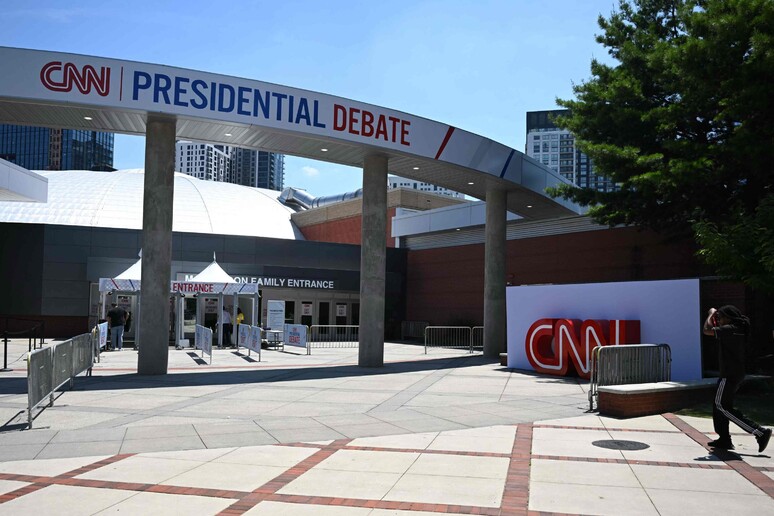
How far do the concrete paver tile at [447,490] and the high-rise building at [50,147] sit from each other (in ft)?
655

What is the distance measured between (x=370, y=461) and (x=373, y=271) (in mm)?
12779

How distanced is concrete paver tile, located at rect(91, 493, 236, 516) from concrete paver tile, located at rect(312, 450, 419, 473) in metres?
1.70

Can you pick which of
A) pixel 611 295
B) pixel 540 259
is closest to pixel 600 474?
pixel 611 295

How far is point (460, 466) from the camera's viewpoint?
26.8 feet

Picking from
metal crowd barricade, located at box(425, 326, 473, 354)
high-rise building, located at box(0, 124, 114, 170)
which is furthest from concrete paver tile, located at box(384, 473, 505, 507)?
high-rise building, located at box(0, 124, 114, 170)

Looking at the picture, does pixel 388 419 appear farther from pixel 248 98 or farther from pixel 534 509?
pixel 248 98

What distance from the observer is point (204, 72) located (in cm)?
1734

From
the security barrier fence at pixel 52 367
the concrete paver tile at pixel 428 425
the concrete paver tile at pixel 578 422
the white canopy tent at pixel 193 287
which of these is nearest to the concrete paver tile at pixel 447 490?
the concrete paver tile at pixel 428 425

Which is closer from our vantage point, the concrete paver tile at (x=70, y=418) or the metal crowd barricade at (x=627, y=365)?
the concrete paver tile at (x=70, y=418)

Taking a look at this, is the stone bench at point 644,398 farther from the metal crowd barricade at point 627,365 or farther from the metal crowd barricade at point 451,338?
the metal crowd barricade at point 451,338

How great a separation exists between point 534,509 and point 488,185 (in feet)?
65.1

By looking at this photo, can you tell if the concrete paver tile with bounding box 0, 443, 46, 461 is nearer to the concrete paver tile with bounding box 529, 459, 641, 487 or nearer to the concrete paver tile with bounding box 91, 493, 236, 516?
the concrete paver tile with bounding box 91, 493, 236, 516

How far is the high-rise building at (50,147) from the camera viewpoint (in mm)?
189750

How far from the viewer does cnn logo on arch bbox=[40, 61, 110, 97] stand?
16000 mm
